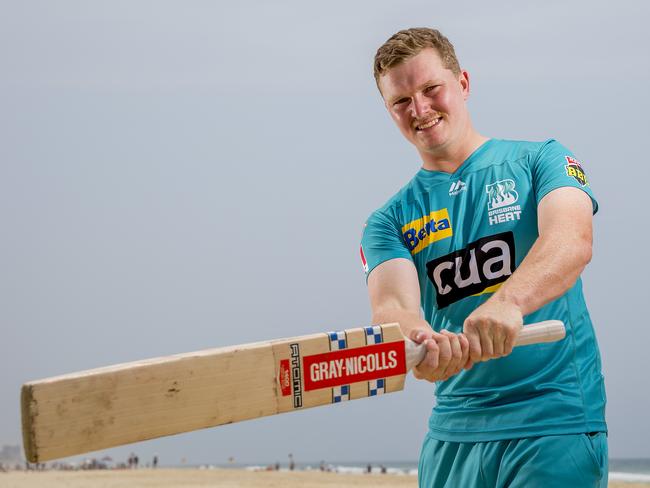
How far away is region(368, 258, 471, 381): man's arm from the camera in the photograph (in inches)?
106

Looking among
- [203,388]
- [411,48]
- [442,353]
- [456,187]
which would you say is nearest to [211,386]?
[203,388]

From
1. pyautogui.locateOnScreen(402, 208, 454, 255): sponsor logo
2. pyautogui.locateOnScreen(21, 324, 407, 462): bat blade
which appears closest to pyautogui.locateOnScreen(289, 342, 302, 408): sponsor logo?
pyautogui.locateOnScreen(21, 324, 407, 462): bat blade

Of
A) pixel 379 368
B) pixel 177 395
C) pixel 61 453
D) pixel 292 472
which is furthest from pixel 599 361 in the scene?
pixel 292 472

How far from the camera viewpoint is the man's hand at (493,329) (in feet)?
8.59

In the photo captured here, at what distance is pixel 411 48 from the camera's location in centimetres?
315

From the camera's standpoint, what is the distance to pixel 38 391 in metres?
2.31

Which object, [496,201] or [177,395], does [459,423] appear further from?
[177,395]

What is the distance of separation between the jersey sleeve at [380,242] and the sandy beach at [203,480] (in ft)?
32.2

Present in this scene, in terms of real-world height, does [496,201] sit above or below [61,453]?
above

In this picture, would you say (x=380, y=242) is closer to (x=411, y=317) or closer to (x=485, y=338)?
(x=411, y=317)

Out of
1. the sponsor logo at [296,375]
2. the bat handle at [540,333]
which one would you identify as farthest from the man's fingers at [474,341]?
the sponsor logo at [296,375]

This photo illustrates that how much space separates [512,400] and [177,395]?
45.5 inches

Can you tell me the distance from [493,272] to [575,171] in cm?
49

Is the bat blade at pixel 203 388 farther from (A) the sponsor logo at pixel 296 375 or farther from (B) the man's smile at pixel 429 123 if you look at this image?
(B) the man's smile at pixel 429 123
